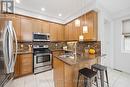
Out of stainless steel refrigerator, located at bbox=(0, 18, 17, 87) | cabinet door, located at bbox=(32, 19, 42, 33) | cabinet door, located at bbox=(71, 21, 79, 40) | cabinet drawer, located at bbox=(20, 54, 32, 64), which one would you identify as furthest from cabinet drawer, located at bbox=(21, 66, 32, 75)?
cabinet door, located at bbox=(71, 21, 79, 40)

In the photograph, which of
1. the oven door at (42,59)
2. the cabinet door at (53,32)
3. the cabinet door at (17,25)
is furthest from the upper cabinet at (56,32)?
the cabinet door at (17,25)

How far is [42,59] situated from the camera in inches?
169

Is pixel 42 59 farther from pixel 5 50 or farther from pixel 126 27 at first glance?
pixel 126 27

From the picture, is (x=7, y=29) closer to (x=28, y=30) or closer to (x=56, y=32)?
(x=28, y=30)

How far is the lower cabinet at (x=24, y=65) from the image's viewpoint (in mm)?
3508

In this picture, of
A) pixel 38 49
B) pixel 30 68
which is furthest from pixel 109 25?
pixel 30 68

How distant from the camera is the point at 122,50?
423cm

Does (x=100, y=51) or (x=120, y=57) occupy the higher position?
(x=100, y=51)

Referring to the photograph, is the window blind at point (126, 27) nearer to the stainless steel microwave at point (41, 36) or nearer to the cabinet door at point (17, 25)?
the stainless steel microwave at point (41, 36)

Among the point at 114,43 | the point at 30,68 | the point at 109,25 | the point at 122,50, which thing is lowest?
the point at 30,68

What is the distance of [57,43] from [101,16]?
283cm

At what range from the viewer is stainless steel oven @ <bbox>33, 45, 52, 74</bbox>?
4055 millimetres

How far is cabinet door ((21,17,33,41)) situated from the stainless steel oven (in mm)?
577

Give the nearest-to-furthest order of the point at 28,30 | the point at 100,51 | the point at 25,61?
the point at 100,51
the point at 25,61
the point at 28,30
